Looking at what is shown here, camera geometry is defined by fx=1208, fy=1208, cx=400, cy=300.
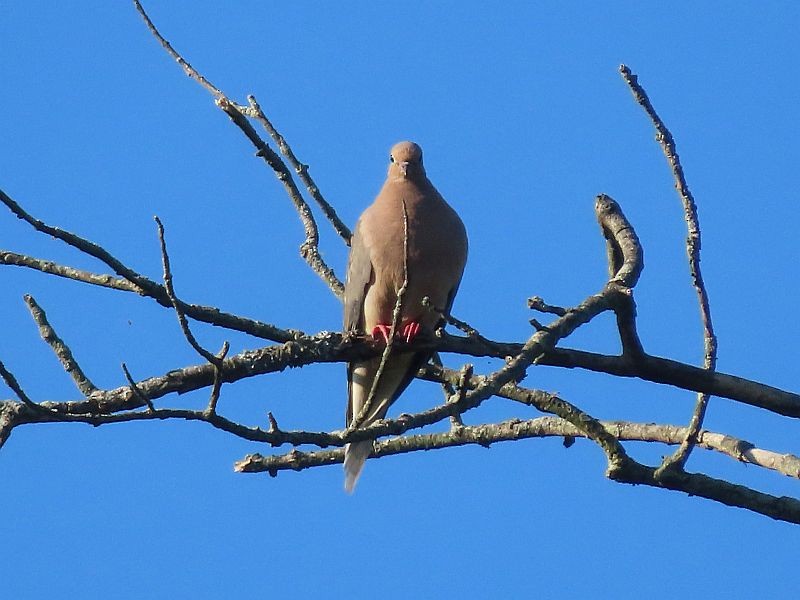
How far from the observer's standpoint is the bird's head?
6352mm

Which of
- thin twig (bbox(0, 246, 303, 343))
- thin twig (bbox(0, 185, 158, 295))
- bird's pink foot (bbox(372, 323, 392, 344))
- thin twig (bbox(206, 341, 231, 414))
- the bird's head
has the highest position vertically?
the bird's head

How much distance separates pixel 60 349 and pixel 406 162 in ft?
8.52

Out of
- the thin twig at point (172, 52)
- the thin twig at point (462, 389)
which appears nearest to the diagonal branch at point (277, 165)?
the thin twig at point (172, 52)

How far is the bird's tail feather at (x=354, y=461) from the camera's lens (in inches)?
208

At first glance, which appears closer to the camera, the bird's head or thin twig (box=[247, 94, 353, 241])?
thin twig (box=[247, 94, 353, 241])

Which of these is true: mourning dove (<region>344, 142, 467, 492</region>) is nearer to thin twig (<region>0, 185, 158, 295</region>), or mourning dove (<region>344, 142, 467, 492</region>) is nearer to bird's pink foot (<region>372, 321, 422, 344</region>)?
bird's pink foot (<region>372, 321, 422, 344</region>)

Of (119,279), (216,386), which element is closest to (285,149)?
(119,279)

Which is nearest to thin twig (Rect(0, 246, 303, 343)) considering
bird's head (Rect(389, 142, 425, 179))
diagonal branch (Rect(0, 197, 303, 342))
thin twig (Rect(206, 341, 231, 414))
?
→ diagonal branch (Rect(0, 197, 303, 342))

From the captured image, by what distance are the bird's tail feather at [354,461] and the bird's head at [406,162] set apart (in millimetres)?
1637

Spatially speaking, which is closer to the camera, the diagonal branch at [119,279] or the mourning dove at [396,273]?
the diagonal branch at [119,279]

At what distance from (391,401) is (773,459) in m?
2.37

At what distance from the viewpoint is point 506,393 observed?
183 inches

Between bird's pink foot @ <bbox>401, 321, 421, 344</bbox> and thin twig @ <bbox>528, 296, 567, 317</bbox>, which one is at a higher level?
bird's pink foot @ <bbox>401, 321, 421, 344</bbox>

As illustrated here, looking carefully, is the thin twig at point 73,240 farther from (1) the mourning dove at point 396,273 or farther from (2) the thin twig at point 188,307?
(1) the mourning dove at point 396,273
